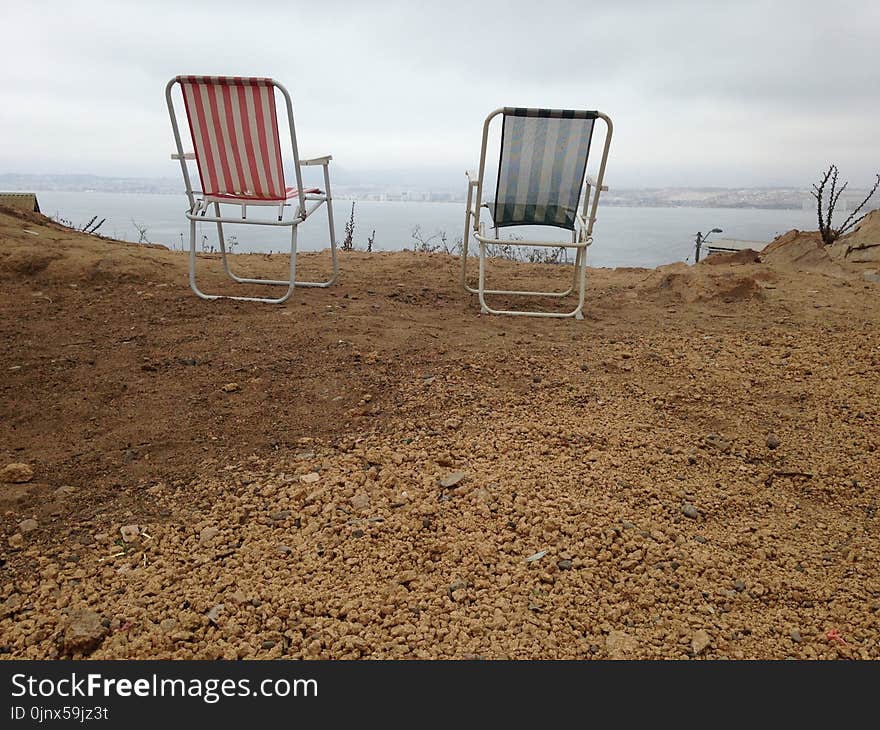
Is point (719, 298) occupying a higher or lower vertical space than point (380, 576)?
higher

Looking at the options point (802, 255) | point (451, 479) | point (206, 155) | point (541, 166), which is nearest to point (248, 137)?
point (206, 155)

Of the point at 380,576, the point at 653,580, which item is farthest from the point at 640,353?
the point at 380,576

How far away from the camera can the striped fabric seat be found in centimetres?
340

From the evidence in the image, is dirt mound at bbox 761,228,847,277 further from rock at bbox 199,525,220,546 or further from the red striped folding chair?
rock at bbox 199,525,220,546

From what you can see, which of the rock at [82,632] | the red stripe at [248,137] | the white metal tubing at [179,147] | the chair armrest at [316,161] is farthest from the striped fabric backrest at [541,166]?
the rock at [82,632]

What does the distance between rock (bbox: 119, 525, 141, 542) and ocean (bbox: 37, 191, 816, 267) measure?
8.82 ft

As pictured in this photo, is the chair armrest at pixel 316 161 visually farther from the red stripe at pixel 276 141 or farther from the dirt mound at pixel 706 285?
the dirt mound at pixel 706 285

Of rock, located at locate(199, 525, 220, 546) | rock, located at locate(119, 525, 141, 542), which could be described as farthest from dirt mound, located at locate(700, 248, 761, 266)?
rock, located at locate(119, 525, 141, 542)

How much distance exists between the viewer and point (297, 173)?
143 inches

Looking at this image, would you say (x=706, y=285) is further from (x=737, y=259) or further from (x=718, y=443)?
(x=718, y=443)

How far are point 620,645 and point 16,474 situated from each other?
1.73 metres

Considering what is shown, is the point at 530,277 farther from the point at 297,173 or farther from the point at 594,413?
the point at 594,413

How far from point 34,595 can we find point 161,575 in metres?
0.26

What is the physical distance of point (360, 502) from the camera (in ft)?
5.85
